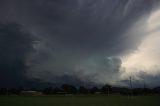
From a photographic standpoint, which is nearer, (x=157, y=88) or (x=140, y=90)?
(x=140, y=90)

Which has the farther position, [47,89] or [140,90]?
[47,89]

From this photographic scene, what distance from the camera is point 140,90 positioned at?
177m

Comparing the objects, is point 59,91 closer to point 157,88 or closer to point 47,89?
point 47,89

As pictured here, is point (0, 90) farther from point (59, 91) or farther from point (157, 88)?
point (157, 88)

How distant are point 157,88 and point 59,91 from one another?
72.5 meters

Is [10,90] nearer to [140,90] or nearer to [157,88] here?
[140,90]

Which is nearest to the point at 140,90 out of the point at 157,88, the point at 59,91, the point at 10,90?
the point at 157,88

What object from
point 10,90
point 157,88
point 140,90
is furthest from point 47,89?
point 157,88

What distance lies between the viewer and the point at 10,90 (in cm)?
19900

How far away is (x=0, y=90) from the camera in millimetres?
193375

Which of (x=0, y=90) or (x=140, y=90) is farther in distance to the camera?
(x=0, y=90)

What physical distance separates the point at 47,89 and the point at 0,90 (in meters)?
33.7

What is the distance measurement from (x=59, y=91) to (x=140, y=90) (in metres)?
59.6

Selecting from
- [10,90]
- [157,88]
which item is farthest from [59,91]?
[157,88]
